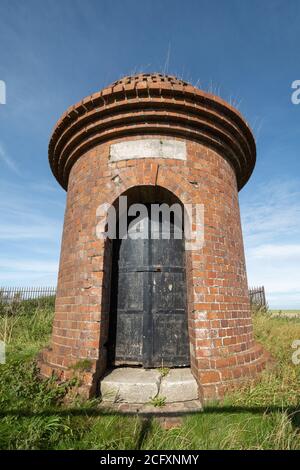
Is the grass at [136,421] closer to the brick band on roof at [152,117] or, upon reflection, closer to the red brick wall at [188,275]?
the red brick wall at [188,275]

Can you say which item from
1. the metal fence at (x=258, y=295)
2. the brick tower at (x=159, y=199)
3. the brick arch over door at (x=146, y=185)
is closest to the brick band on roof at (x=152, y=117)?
the brick tower at (x=159, y=199)

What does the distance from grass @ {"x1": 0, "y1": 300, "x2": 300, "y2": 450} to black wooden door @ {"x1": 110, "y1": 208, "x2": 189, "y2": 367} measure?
663mm

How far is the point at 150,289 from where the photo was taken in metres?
3.29

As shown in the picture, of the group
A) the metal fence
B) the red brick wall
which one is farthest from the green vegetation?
the metal fence

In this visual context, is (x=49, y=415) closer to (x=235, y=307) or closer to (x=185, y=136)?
(x=235, y=307)

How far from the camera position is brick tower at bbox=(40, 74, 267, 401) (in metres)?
2.91

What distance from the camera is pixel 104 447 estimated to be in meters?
1.86

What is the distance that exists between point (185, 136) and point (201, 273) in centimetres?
197

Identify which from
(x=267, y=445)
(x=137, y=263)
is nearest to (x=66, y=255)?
(x=137, y=263)

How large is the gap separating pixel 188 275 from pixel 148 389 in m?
1.38

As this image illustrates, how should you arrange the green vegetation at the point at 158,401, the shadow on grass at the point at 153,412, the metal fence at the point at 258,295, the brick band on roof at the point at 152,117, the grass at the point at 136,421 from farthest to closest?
the metal fence at the point at 258,295 → the brick band on roof at the point at 152,117 → the green vegetation at the point at 158,401 → the shadow on grass at the point at 153,412 → the grass at the point at 136,421

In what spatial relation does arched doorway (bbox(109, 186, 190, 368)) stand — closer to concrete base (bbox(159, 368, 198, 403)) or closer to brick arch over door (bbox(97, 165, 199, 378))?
brick arch over door (bbox(97, 165, 199, 378))

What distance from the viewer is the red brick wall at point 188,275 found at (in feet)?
9.34
